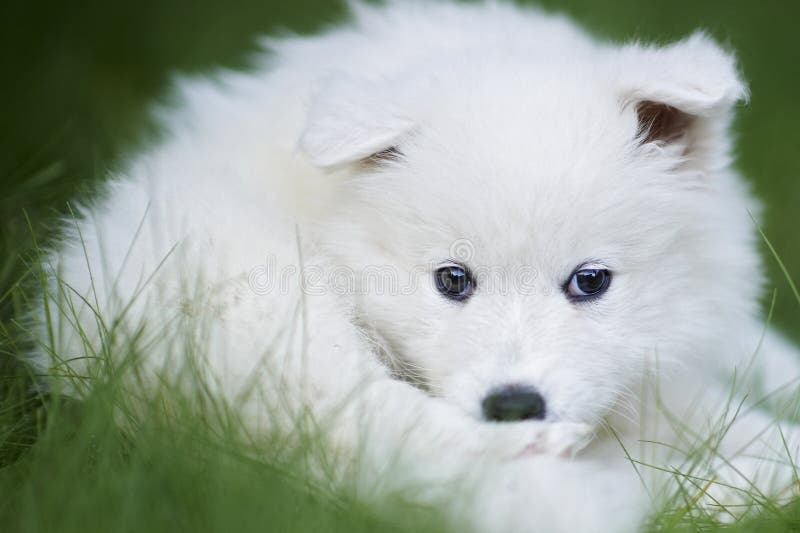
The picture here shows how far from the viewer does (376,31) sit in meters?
3.94

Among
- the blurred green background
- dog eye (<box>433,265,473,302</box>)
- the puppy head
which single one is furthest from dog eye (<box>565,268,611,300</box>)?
the blurred green background

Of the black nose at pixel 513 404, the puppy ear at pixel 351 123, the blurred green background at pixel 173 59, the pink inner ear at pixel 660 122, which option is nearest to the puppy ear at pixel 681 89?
the pink inner ear at pixel 660 122

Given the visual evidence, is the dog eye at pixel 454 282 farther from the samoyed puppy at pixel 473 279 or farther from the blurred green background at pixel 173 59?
the blurred green background at pixel 173 59

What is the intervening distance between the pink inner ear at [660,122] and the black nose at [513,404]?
0.96m

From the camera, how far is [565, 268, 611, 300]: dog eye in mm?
2873

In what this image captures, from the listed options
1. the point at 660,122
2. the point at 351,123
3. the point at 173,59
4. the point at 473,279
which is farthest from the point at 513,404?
the point at 173,59

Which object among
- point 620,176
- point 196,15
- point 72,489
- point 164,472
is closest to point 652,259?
point 620,176

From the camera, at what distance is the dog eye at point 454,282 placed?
289 centimetres

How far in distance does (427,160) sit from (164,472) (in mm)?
1258

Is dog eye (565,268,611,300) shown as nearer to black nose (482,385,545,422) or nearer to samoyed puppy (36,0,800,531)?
samoyed puppy (36,0,800,531)

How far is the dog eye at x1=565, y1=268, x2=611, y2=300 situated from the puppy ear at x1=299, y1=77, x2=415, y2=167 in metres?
0.68

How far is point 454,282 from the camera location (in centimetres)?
290

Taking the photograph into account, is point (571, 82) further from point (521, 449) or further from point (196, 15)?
point (196, 15)

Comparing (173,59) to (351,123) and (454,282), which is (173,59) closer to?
(351,123)
